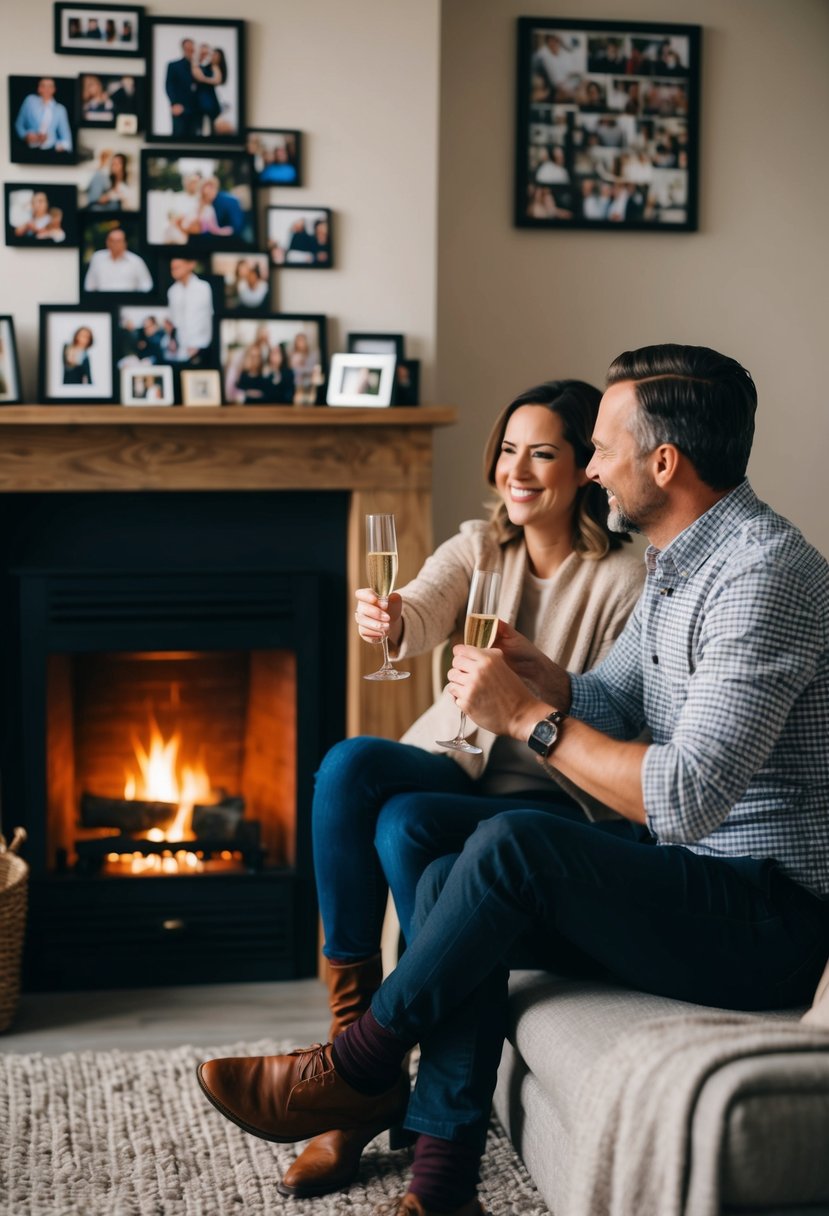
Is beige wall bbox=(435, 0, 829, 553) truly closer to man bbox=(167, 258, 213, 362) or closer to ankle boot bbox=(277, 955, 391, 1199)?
man bbox=(167, 258, 213, 362)

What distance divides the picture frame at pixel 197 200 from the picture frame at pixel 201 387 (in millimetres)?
269

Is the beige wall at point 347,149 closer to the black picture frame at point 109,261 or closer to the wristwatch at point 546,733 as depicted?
the black picture frame at point 109,261

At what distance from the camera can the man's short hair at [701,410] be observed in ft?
5.57

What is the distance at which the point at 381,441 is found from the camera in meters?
2.79

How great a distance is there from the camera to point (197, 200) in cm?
276

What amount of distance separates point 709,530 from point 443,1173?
949 millimetres

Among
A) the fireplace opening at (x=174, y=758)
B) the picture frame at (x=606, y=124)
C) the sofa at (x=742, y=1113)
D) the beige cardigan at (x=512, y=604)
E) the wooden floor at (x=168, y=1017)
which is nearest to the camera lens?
the sofa at (x=742, y=1113)

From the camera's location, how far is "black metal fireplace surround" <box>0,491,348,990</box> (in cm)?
280

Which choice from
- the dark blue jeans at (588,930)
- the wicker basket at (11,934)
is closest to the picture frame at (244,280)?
the wicker basket at (11,934)

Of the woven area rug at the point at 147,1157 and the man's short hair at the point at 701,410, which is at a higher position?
the man's short hair at the point at 701,410

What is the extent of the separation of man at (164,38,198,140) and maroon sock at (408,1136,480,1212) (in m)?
2.11

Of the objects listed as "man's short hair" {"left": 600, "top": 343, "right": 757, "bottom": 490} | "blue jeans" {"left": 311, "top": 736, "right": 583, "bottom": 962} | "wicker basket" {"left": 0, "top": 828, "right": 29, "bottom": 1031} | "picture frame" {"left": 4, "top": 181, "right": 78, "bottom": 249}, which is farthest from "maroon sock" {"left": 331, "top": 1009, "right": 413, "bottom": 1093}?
"picture frame" {"left": 4, "top": 181, "right": 78, "bottom": 249}

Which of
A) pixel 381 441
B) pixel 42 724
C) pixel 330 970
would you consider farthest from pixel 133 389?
pixel 330 970

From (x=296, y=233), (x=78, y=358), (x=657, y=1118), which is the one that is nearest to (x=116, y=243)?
(x=78, y=358)
